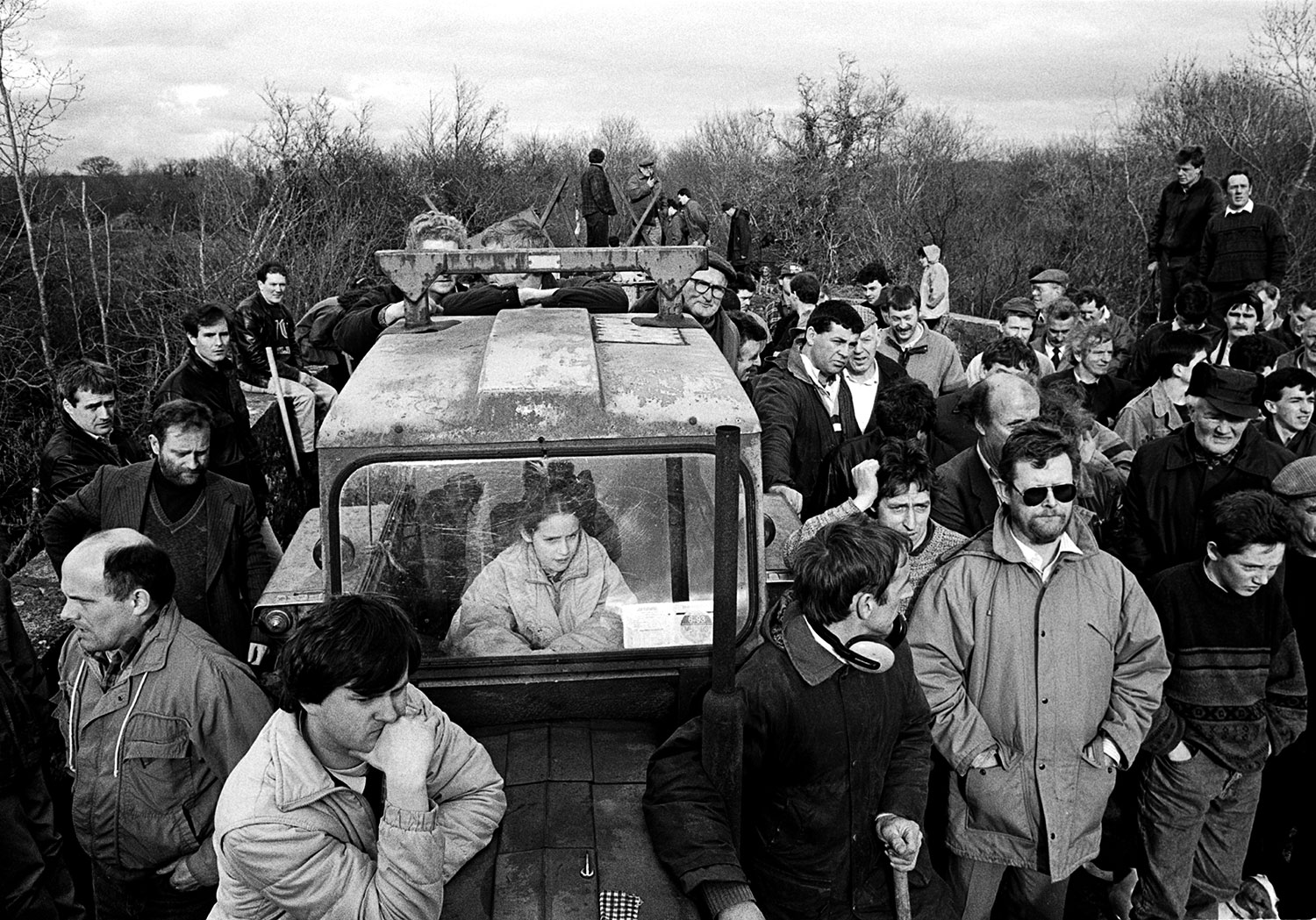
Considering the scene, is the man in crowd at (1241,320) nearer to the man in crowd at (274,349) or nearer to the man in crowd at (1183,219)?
the man in crowd at (1183,219)

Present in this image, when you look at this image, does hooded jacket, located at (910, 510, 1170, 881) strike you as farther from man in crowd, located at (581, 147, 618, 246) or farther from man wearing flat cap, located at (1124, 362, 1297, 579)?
man in crowd, located at (581, 147, 618, 246)

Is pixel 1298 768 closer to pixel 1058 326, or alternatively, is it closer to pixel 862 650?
pixel 862 650

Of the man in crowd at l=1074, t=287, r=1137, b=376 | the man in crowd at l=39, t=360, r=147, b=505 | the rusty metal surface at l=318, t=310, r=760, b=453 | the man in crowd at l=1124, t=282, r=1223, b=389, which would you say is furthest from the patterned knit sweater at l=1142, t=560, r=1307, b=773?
the man in crowd at l=1074, t=287, r=1137, b=376

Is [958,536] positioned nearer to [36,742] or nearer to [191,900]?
[191,900]

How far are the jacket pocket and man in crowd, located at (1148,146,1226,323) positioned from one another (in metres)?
8.39

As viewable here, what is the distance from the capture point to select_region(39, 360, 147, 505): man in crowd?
5.09 metres

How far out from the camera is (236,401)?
6398 mm

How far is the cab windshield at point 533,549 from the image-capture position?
3.34 meters

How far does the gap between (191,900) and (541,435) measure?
1.76m

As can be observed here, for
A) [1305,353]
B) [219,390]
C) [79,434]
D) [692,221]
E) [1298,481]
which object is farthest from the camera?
[692,221]

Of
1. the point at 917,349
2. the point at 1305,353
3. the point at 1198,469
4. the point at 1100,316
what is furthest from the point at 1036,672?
the point at 1100,316

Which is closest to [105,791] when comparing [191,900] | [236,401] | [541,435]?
[191,900]

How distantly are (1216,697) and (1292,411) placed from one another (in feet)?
6.38

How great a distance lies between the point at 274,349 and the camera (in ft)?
26.2
